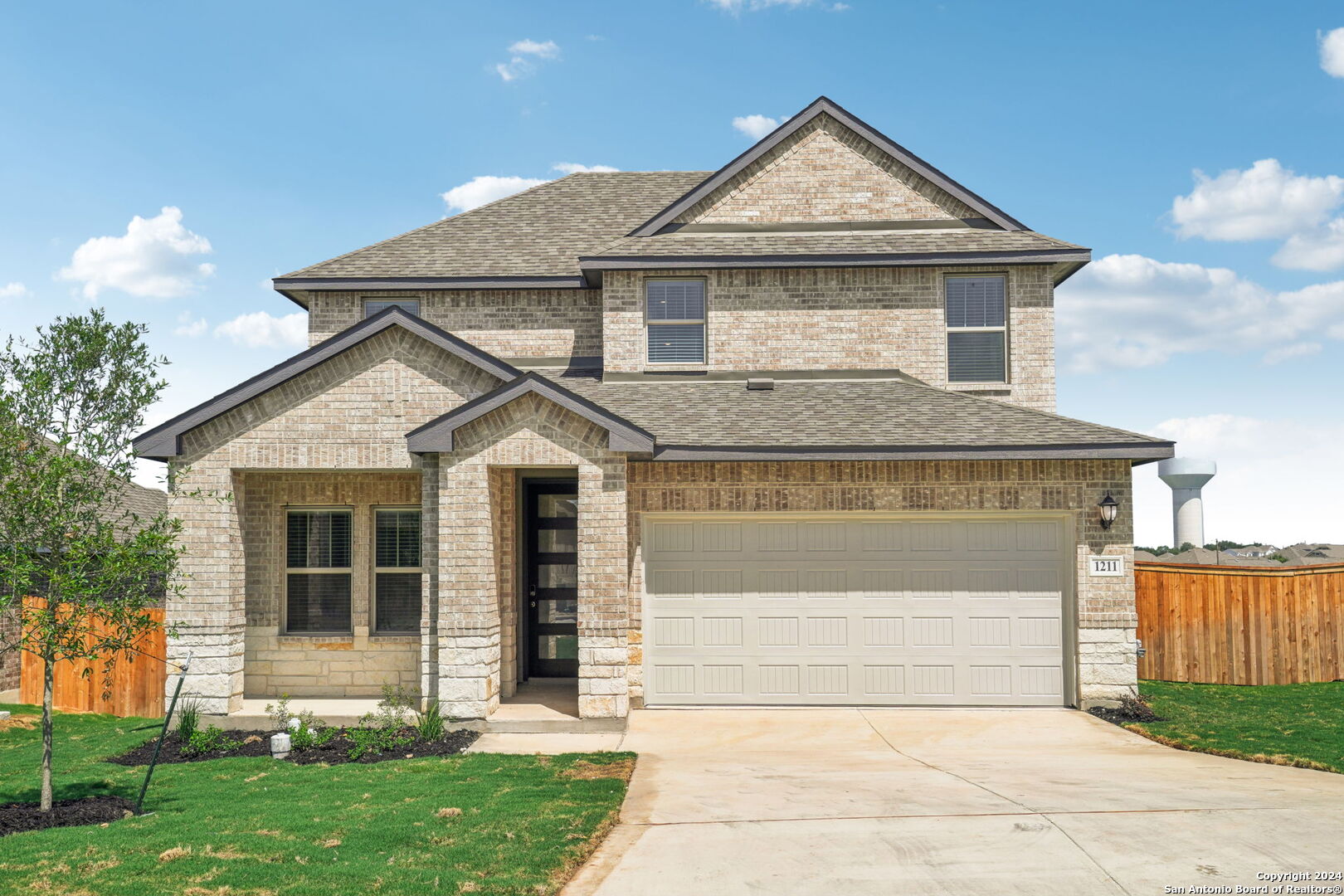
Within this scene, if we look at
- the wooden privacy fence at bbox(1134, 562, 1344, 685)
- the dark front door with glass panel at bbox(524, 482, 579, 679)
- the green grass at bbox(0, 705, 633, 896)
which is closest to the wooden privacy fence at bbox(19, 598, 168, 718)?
the green grass at bbox(0, 705, 633, 896)

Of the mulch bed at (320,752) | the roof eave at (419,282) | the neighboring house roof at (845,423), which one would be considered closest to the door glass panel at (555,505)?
the neighboring house roof at (845,423)

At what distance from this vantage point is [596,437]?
1162 centimetres

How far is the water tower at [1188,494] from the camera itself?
3244 centimetres

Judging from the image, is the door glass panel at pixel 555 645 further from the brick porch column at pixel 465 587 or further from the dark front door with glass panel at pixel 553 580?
the brick porch column at pixel 465 587

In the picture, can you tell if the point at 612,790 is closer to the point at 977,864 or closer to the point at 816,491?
the point at 977,864

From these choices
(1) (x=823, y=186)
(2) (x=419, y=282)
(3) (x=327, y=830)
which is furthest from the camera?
(2) (x=419, y=282)

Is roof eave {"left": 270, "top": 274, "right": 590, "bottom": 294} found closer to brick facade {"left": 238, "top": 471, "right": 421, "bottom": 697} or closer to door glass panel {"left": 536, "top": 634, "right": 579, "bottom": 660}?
brick facade {"left": 238, "top": 471, "right": 421, "bottom": 697}

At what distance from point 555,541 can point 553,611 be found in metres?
1.04

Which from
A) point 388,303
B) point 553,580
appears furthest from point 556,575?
point 388,303

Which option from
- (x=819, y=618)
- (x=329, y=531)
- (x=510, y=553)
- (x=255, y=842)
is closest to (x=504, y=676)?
(x=510, y=553)

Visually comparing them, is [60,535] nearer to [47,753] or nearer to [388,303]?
[47,753]

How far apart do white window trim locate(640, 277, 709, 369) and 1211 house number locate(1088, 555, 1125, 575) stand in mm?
6144

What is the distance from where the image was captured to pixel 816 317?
1527 cm

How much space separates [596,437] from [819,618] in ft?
12.7
